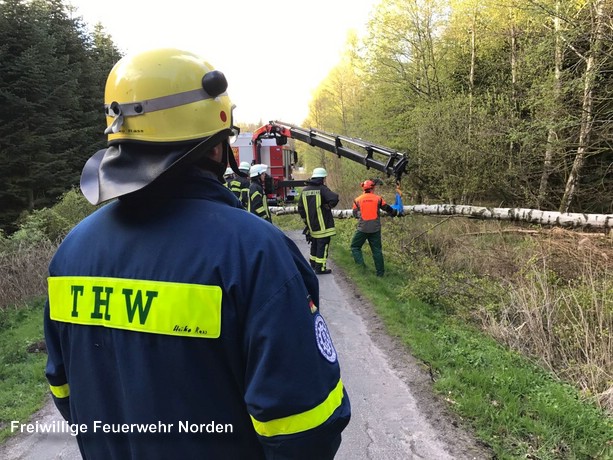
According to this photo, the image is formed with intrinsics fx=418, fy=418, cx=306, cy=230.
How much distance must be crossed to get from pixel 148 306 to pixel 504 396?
3615 millimetres

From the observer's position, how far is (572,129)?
343 inches

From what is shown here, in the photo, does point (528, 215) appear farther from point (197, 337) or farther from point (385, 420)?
point (197, 337)

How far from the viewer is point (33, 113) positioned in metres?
17.3

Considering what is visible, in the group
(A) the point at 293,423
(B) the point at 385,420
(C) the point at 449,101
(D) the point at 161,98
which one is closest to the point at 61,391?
(A) the point at 293,423

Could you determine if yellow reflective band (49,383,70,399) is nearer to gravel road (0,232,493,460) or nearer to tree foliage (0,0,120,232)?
gravel road (0,232,493,460)

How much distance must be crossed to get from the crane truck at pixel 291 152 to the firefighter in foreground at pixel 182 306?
7.41 ft

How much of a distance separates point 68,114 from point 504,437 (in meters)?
22.3

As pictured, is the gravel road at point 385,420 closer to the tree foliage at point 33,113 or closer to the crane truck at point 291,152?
the crane truck at point 291,152

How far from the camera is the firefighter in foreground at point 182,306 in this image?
3.54ft

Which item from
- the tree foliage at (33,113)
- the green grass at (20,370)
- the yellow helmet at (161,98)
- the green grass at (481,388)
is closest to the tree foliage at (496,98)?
the green grass at (481,388)

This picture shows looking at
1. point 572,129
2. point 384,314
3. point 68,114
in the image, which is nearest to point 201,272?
point 384,314

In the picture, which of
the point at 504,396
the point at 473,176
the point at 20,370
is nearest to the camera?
the point at 504,396

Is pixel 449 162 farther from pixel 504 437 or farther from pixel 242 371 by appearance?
pixel 242 371

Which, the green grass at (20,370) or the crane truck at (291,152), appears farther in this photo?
the crane truck at (291,152)
